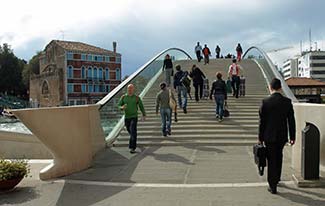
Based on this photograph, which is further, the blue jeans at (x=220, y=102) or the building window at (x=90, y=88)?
the building window at (x=90, y=88)

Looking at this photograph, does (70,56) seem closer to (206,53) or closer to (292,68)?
(206,53)

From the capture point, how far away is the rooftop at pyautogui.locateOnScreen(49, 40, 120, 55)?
80512 millimetres

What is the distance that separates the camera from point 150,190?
22.5ft

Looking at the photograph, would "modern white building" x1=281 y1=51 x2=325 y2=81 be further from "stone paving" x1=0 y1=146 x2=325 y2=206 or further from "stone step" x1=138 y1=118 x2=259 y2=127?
"stone paving" x1=0 y1=146 x2=325 y2=206

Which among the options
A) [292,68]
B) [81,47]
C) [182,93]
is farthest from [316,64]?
[182,93]

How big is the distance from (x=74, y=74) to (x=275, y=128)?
247 feet

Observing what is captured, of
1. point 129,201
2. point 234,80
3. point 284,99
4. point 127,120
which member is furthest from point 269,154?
point 234,80

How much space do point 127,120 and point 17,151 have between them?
4511 mm

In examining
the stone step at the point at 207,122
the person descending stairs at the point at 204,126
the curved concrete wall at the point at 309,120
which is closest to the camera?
the curved concrete wall at the point at 309,120

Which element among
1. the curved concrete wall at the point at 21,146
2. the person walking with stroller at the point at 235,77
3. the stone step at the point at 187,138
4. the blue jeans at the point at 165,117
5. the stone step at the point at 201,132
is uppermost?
the person walking with stroller at the point at 235,77

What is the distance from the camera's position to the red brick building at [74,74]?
7888 centimetres

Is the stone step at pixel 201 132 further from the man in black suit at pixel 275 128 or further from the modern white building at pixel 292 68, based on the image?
the modern white building at pixel 292 68

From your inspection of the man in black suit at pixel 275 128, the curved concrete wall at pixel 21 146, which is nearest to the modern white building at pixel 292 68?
the curved concrete wall at pixel 21 146

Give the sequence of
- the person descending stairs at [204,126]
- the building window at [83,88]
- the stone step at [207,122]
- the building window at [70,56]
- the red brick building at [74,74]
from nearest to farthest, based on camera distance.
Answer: the person descending stairs at [204,126], the stone step at [207,122], the building window at [70,56], the red brick building at [74,74], the building window at [83,88]
